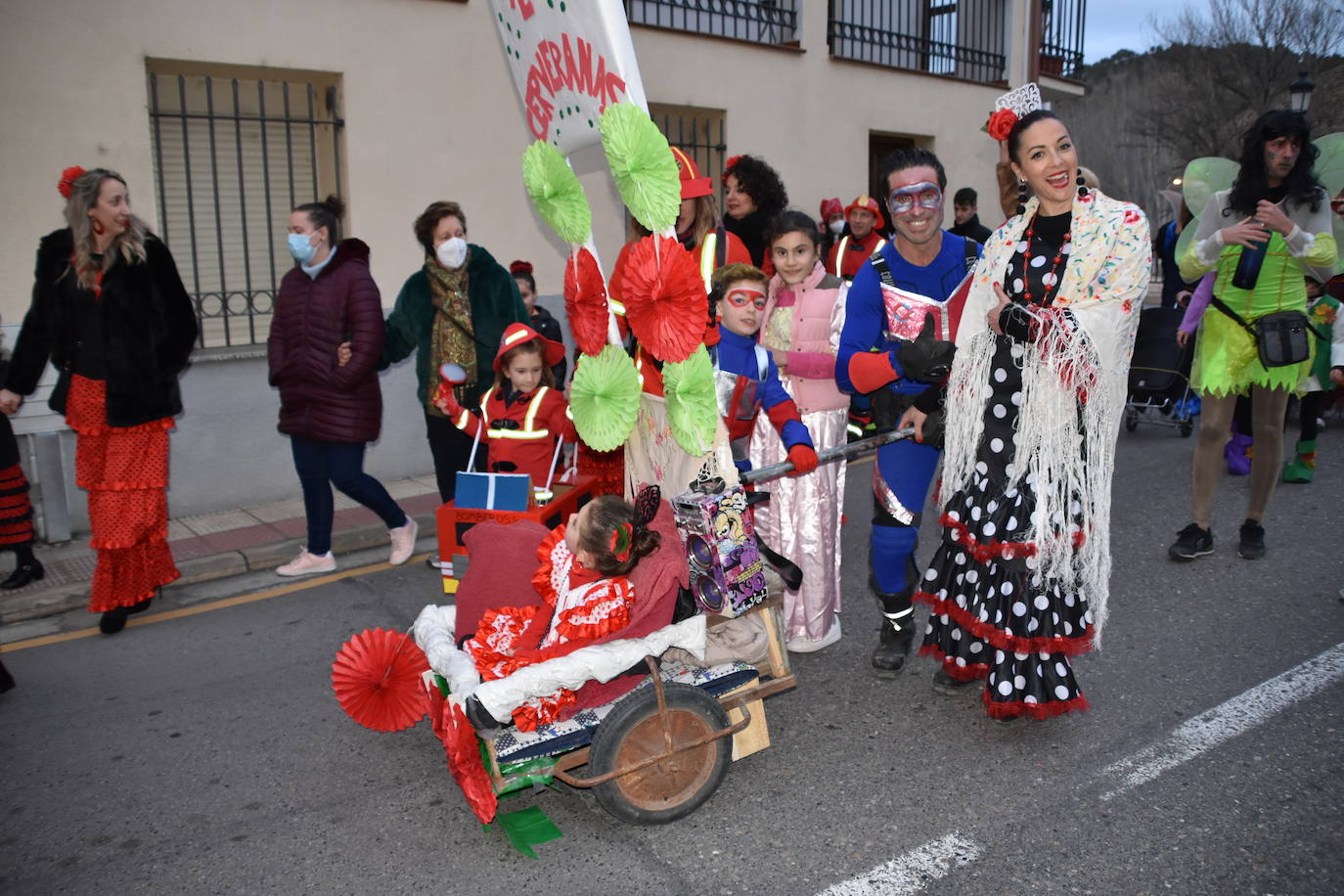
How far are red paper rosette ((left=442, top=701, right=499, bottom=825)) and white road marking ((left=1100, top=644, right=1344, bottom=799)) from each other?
1892mm

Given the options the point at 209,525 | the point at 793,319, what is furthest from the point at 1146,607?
the point at 209,525

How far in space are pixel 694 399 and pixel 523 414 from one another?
1.78m

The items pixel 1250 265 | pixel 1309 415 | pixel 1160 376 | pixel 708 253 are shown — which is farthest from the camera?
pixel 1160 376

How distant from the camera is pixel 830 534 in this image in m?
4.33

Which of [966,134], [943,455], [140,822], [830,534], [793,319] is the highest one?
[966,134]

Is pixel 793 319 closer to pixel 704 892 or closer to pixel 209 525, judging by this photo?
pixel 704 892

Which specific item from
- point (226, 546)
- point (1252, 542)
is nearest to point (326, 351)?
point (226, 546)

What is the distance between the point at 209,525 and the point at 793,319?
4263mm

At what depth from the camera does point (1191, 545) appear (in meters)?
5.45

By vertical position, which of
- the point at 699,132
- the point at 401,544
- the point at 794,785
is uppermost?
the point at 699,132

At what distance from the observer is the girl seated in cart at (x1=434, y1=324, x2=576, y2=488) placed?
16.2ft

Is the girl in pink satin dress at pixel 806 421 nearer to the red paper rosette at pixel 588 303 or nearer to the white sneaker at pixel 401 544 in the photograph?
the red paper rosette at pixel 588 303

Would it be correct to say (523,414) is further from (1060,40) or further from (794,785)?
(1060,40)

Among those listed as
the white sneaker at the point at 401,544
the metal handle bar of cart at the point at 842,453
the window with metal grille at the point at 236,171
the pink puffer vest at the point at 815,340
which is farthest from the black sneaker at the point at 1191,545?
the window with metal grille at the point at 236,171
